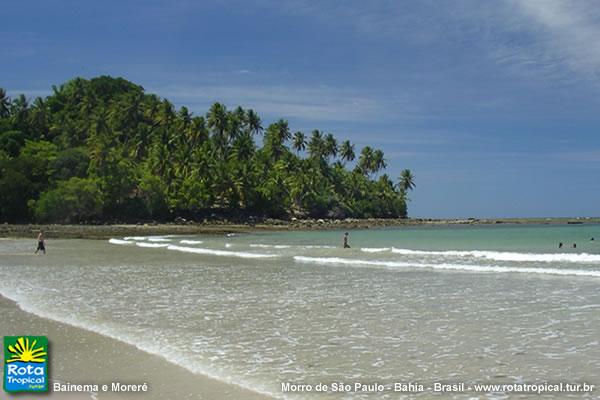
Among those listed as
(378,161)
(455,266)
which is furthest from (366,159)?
(455,266)

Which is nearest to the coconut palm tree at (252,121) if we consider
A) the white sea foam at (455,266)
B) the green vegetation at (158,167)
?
the green vegetation at (158,167)

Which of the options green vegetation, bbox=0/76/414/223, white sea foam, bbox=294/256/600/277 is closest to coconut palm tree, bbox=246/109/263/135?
green vegetation, bbox=0/76/414/223

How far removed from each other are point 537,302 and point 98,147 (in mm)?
74902

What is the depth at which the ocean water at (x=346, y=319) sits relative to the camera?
7379 mm

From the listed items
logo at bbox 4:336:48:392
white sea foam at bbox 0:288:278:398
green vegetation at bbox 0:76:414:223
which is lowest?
white sea foam at bbox 0:288:278:398

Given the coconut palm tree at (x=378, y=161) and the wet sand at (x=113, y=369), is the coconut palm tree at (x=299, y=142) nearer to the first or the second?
the coconut palm tree at (x=378, y=161)

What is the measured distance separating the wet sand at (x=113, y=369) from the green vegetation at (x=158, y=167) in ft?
219

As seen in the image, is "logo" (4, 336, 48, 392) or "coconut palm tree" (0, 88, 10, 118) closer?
"logo" (4, 336, 48, 392)

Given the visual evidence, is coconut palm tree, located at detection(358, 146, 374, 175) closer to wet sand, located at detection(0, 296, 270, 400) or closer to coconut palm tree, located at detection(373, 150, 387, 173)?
coconut palm tree, located at detection(373, 150, 387, 173)

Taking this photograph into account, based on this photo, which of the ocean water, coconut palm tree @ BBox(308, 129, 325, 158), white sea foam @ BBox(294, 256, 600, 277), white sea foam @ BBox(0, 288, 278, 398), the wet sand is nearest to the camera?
the wet sand

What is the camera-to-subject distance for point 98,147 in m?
79.5

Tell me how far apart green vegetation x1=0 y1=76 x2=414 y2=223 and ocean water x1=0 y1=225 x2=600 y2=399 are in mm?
55788

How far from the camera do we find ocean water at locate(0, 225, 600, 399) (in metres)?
7.38

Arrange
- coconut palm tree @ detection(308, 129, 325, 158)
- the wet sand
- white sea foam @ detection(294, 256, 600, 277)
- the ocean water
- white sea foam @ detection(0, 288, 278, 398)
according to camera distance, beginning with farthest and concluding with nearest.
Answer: coconut palm tree @ detection(308, 129, 325, 158) → white sea foam @ detection(294, 256, 600, 277) → the ocean water → white sea foam @ detection(0, 288, 278, 398) → the wet sand
